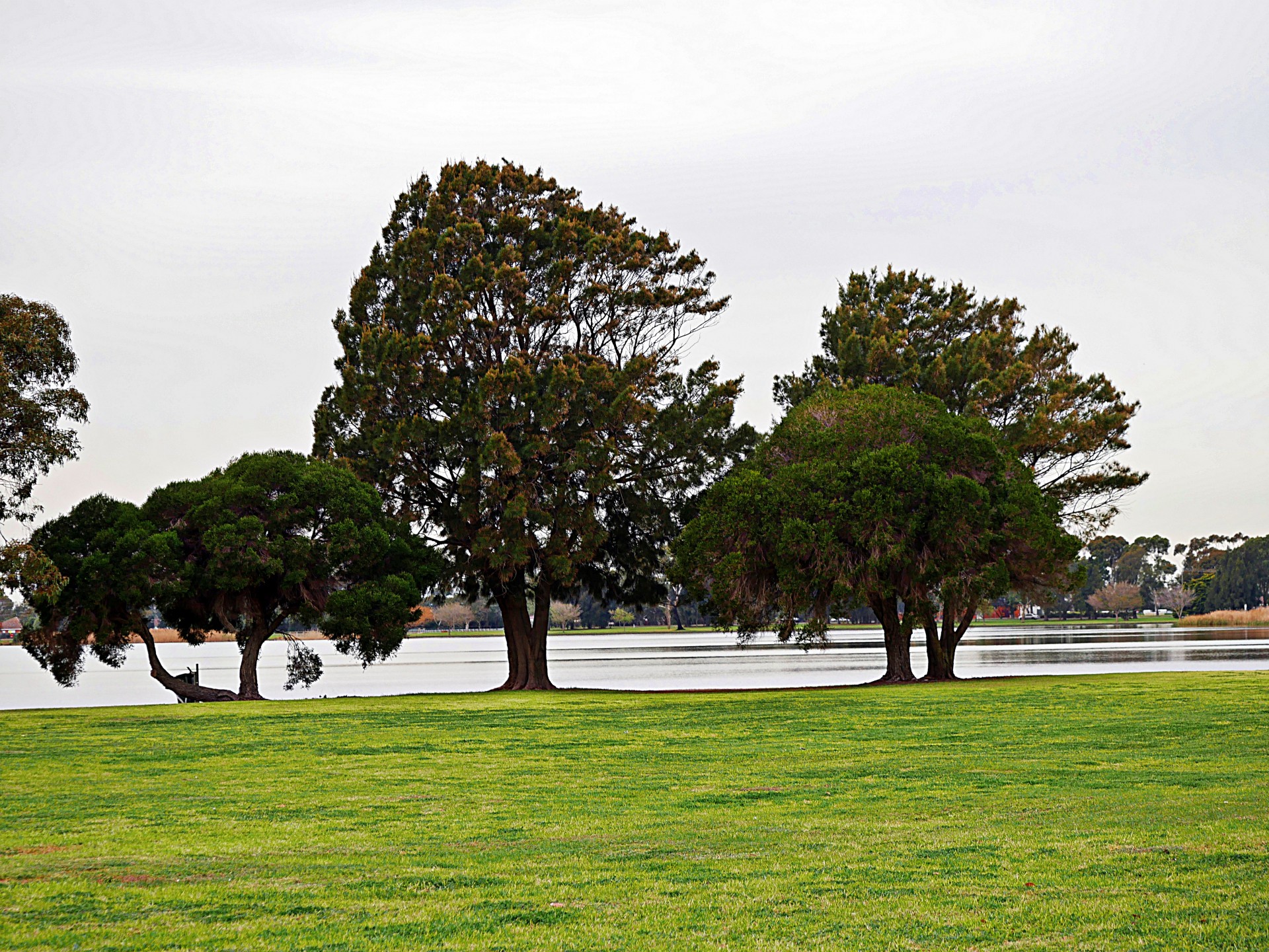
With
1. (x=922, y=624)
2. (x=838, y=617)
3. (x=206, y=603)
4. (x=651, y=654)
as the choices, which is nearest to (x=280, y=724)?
(x=206, y=603)

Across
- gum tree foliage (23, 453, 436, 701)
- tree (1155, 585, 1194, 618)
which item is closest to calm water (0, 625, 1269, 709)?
gum tree foliage (23, 453, 436, 701)

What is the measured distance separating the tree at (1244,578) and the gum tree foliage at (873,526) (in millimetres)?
109897

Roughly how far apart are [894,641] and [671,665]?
25.8 metres

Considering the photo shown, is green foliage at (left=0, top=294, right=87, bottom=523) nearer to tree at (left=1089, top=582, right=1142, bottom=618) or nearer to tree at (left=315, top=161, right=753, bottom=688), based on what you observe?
tree at (left=315, top=161, right=753, bottom=688)

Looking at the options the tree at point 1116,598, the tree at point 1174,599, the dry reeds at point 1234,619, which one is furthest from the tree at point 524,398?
the tree at point 1116,598

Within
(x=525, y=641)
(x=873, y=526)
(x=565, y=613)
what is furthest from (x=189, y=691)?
(x=565, y=613)

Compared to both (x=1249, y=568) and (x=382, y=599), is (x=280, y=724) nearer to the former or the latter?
(x=382, y=599)

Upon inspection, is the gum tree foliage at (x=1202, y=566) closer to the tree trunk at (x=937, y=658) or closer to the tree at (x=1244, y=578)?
the tree at (x=1244, y=578)

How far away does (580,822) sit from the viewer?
11633 mm

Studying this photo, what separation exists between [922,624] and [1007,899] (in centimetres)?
2999

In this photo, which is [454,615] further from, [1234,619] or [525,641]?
[525,641]

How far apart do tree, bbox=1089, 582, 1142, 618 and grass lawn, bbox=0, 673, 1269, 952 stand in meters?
143

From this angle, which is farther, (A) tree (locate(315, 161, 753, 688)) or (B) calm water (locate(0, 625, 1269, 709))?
(B) calm water (locate(0, 625, 1269, 709))

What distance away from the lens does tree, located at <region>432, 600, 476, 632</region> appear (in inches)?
6658
